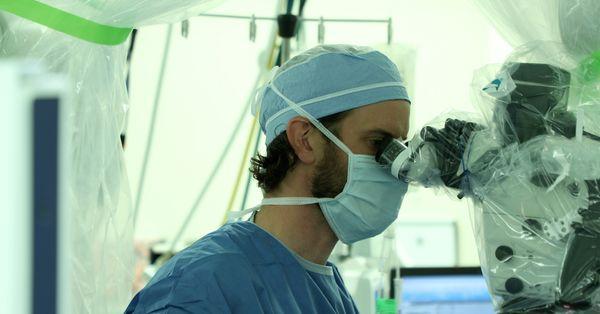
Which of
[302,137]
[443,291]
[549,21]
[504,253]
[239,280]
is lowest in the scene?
[443,291]

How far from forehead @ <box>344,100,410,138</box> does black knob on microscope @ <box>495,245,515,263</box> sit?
0.38m

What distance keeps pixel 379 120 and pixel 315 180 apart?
0.16 metres

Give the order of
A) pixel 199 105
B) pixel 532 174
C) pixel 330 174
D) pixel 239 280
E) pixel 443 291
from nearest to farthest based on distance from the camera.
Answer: pixel 532 174 → pixel 239 280 → pixel 330 174 → pixel 443 291 → pixel 199 105

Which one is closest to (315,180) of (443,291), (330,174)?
(330,174)

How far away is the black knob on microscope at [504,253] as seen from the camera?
1024 mm

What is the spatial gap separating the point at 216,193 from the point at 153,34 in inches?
34.3

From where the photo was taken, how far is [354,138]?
4.46 ft

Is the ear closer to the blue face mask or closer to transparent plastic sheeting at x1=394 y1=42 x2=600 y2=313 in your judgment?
the blue face mask

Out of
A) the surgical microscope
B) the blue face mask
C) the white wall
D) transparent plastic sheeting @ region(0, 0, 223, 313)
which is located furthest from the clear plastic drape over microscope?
the white wall

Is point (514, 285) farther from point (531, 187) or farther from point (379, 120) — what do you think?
point (379, 120)

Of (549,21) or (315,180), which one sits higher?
(549,21)

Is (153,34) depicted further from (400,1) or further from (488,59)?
(488,59)

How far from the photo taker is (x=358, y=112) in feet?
4.51

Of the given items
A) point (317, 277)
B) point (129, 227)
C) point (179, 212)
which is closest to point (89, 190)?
point (129, 227)
